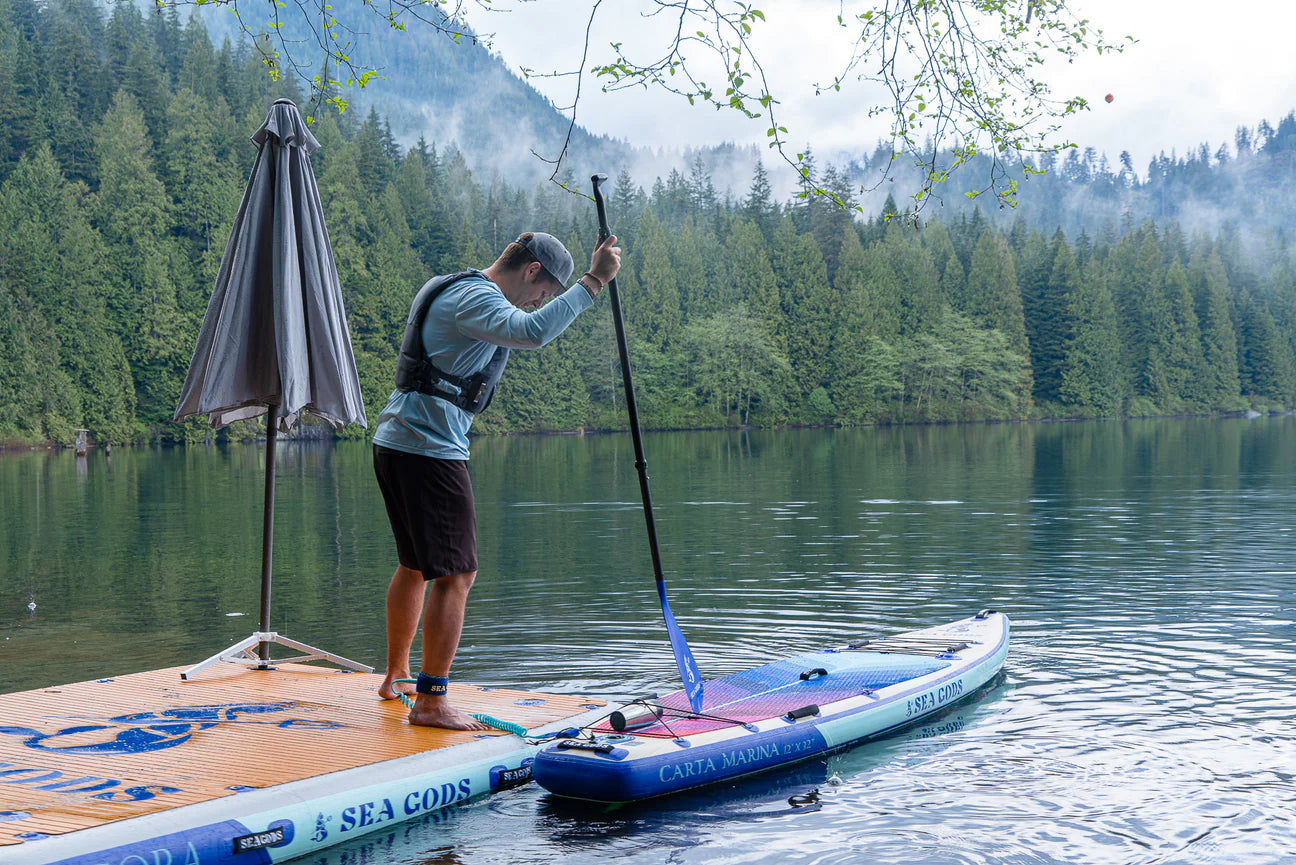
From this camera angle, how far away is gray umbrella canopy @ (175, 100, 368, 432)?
6.83 meters

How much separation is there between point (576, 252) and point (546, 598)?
237 feet

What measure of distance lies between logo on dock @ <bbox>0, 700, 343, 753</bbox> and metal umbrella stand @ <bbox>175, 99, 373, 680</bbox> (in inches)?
36.6

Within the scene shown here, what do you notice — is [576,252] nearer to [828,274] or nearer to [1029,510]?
[828,274]

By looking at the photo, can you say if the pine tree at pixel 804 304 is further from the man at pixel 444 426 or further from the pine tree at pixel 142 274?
the man at pixel 444 426

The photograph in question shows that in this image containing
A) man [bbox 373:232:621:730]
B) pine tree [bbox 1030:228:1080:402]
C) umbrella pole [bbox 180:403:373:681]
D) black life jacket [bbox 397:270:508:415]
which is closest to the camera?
man [bbox 373:232:621:730]

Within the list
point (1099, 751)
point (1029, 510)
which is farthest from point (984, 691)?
point (1029, 510)

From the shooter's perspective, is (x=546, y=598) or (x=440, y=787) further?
(x=546, y=598)

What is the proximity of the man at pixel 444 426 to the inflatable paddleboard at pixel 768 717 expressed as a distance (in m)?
0.74

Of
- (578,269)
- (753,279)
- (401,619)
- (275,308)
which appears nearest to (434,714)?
(401,619)

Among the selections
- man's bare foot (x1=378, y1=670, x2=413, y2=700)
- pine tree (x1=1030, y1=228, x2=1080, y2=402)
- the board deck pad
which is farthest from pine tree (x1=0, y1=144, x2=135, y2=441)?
pine tree (x1=1030, y1=228, x2=1080, y2=402)

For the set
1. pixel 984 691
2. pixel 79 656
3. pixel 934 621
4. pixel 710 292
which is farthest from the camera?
pixel 710 292

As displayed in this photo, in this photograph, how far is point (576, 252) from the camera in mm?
83062

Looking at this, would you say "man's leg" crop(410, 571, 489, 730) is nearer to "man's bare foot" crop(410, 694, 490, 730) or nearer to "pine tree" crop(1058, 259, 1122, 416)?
"man's bare foot" crop(410, 694, 490, 730)

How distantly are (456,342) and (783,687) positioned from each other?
2.93 m
